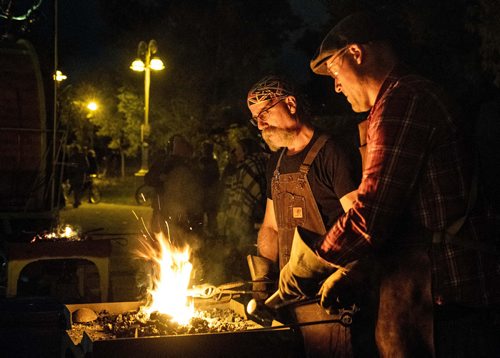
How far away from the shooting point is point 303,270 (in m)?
2.73

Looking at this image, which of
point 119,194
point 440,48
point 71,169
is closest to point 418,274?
point 440,48

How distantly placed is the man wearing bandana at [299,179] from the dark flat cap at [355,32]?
0.93 metres

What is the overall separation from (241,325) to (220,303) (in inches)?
19.5

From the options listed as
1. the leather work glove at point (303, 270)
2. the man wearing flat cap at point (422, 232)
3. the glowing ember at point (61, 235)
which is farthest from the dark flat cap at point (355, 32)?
the glowing ember at point (61, 235)

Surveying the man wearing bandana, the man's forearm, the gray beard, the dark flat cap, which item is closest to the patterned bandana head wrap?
the man wearing bandana

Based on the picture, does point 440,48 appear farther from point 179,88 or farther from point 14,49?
point 179,88

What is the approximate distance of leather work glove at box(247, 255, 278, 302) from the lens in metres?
3.68

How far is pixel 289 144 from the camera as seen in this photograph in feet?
12.8

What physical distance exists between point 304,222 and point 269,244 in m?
0.49

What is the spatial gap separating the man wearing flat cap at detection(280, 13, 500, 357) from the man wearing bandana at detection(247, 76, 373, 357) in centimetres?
59

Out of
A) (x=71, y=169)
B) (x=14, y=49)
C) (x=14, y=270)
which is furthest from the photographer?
(x=71, y=169)

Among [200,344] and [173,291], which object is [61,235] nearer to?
[173,291]

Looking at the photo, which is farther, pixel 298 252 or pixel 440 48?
pixel 440 48

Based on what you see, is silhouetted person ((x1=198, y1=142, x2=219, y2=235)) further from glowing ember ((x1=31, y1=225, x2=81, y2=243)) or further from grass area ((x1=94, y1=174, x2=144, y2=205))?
grass area ((x1=94, y1=174, x2=144, y2=205))
